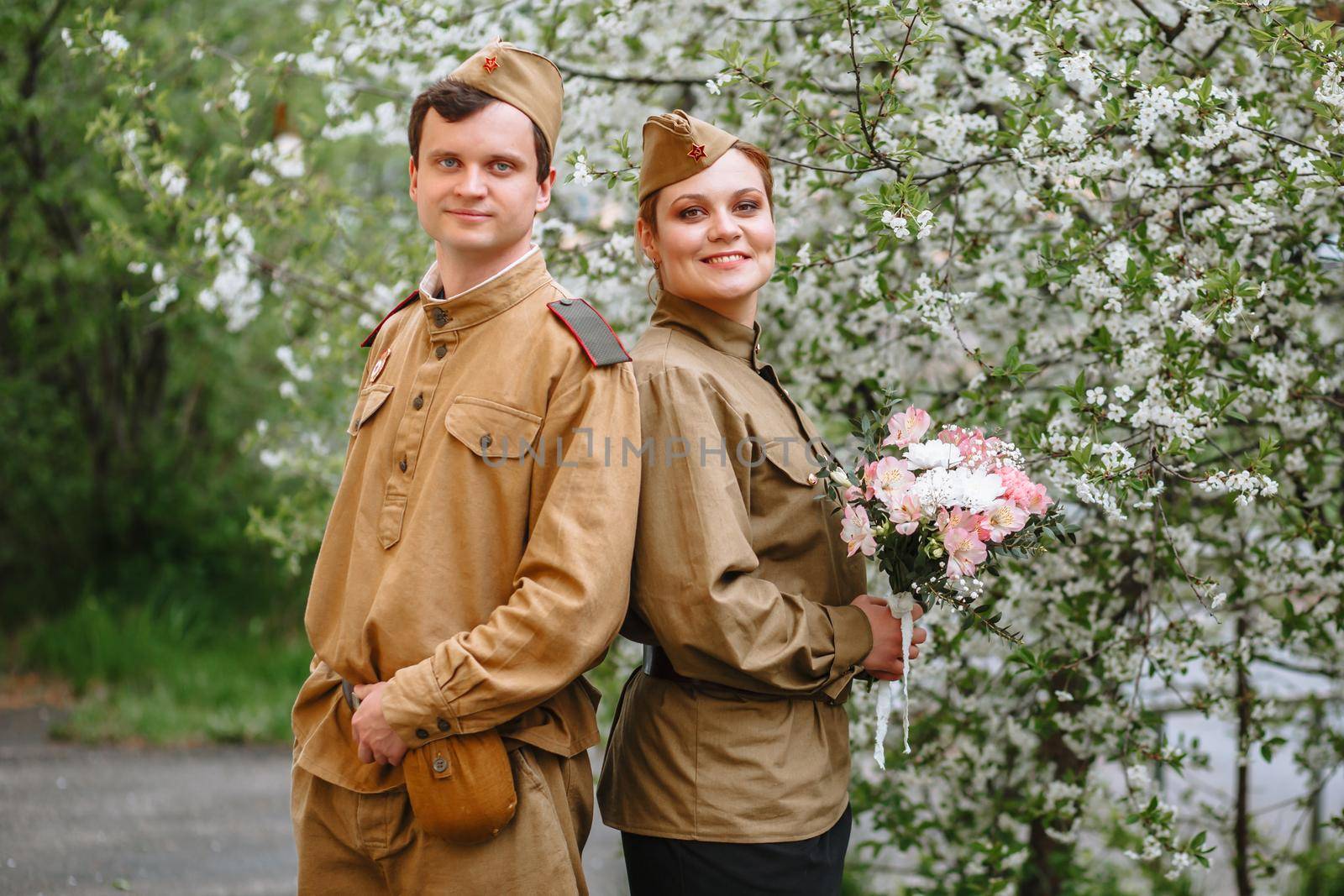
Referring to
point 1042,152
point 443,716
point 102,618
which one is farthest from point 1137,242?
point 102,618

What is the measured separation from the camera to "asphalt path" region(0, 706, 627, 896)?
14.7ft

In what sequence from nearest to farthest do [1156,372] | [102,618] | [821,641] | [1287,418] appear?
[821,641] → [1156,372] → [1287,418] → [102,618]

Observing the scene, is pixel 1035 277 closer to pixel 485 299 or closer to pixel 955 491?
pixel 955 491

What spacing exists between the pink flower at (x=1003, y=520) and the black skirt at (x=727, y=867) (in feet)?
2.14

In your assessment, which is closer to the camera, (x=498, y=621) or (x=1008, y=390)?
(x=498, y=621)

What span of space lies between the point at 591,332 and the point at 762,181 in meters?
0.50

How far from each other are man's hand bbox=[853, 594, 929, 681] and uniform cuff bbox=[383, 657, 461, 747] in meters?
0.78

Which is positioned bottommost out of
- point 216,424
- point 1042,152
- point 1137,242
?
point 216,424

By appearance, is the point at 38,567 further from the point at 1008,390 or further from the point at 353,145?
the point at 1008,390

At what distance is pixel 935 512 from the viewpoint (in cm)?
216

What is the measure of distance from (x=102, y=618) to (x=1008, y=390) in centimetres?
625

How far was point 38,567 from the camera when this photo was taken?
8375mm

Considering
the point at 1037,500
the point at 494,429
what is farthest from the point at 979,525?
the point at 494,429

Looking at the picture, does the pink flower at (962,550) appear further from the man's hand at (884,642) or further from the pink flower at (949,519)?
the man's hand at (884,642)
